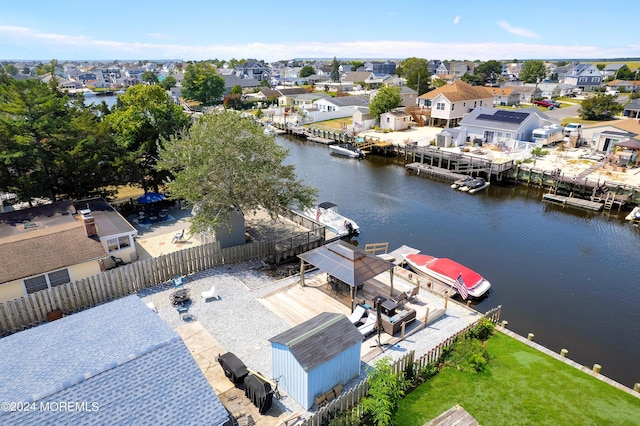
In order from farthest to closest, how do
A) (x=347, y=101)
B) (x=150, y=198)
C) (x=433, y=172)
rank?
(x=347, y=101) → (x=433, y=172) → (x=150, y=198)

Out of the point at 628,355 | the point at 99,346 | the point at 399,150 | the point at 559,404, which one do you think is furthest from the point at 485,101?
the point at 99,346

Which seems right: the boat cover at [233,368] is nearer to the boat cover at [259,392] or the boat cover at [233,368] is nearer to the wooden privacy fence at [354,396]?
the boat cover at [259,392]

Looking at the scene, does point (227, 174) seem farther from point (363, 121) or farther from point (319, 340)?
point (363, 121)

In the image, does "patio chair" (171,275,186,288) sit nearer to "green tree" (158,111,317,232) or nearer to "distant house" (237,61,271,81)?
"green tree" (158,111,317,232)

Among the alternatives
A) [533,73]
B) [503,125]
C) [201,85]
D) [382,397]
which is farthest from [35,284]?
[533,73]

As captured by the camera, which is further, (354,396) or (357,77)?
(357,77)

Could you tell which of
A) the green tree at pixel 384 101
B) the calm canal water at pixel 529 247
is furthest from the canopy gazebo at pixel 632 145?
the green tree at pixel 384 101
